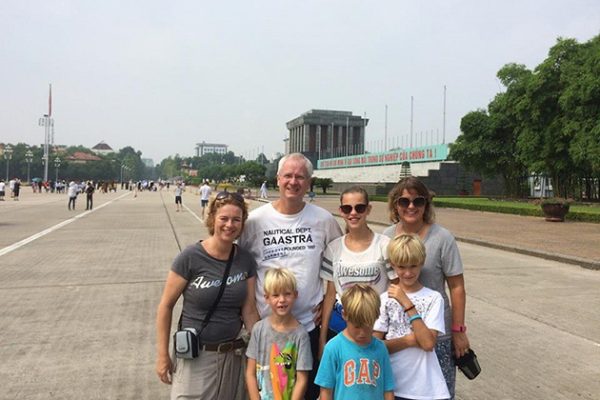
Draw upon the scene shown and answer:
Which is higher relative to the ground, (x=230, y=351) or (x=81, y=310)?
(x=230, y=351)

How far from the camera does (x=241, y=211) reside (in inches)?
106

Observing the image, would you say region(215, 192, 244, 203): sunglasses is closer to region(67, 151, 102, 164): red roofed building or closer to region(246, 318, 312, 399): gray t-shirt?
region(246, 318, 312, 399): gray t-shirt

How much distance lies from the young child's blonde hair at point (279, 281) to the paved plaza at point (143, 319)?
6.47 ft

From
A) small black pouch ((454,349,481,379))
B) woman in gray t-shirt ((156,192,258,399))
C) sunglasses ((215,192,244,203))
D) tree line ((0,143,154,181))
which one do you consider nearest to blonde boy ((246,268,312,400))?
woman in gray t-shirt ((156,192,258,399))

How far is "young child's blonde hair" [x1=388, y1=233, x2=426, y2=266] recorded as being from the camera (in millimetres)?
2404

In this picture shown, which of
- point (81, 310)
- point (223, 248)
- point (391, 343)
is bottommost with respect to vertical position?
point (81, 310)

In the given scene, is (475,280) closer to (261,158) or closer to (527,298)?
(527,298)

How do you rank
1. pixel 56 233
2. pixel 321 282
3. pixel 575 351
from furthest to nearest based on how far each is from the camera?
pixel 56 233, pixel 575 351, pixel 321 282

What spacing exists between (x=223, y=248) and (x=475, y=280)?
6.90 meters

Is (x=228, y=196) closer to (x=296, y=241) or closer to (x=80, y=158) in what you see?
(x=296, y=241)

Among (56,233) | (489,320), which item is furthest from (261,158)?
(489,320)

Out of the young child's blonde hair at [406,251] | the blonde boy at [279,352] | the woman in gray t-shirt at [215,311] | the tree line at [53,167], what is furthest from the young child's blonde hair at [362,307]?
the tree line at [53,167]

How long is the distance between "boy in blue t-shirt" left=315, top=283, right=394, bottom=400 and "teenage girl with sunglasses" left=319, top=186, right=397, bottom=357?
0.30m

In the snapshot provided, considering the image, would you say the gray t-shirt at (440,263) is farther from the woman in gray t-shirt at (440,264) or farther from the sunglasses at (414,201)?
the sunglasses at (414,201)
